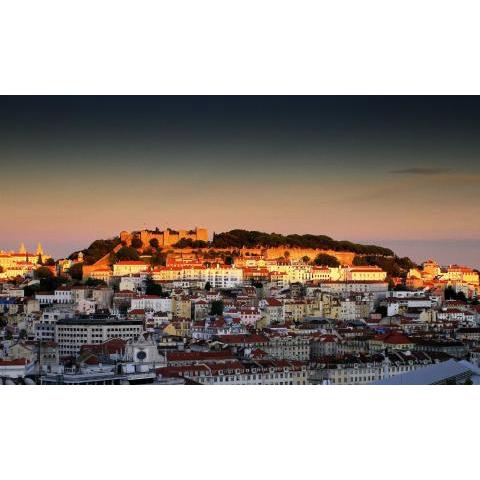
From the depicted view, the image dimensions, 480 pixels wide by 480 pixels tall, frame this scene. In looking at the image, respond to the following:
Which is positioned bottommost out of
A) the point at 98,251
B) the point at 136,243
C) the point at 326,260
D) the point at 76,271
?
the point at 76,271

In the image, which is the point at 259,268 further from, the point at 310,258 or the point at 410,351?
the point at 410,351

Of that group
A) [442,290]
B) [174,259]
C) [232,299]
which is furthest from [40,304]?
[442,290]

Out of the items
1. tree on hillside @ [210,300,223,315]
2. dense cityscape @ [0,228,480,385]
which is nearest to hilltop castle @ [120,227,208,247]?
dense cityscape @ [0,228,480,385]

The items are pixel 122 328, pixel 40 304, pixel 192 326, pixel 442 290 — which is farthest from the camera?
pixel 442 290

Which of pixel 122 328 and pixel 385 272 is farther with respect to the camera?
pixel 385 272

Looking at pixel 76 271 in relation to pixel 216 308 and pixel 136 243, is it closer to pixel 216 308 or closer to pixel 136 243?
pixel 136 243

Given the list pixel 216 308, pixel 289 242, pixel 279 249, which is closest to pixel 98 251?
pixel 279 249
